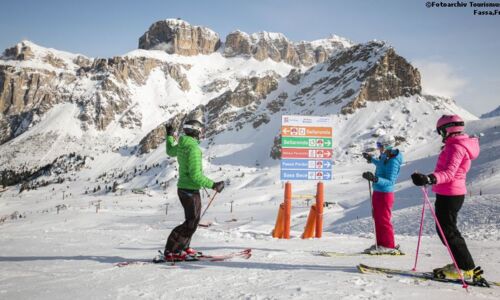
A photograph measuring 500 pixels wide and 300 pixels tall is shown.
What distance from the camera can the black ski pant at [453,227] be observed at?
5.36 metres

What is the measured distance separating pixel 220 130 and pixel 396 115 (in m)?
87.1

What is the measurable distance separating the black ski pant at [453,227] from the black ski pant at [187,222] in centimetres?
408

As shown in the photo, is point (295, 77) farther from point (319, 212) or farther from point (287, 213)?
point (319, 212)

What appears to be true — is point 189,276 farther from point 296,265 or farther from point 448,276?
point 448,276

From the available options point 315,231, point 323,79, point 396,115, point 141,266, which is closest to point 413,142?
point 396,115

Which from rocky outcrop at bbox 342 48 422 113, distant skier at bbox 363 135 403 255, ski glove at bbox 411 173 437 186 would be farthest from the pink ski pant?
rocky outcrop at bbox 342 48 422 113

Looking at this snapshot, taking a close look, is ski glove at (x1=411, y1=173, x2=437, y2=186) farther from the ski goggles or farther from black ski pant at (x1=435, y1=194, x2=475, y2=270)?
the ski goggles

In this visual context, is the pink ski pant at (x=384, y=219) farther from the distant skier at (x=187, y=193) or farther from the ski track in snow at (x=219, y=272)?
the distant skier at (x=187, y=193)

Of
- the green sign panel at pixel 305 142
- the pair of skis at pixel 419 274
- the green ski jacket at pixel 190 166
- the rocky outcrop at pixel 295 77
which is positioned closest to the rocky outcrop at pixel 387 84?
the rocky outcrop at pixel 295 77

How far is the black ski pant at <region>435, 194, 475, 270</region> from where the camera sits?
536cm

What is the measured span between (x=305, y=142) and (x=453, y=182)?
7254 mm

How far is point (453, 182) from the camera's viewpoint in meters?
Answer: 5.48

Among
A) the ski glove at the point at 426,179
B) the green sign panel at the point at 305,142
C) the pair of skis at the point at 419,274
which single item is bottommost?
the pair of skis at the point at 419,274

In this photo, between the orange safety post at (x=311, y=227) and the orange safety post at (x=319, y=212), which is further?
the orange safety post at (x=311, y=227)
